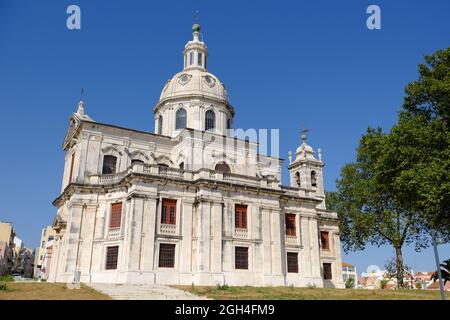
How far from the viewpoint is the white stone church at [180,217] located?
95.0 ft

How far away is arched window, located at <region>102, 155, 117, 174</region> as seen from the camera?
34.8m

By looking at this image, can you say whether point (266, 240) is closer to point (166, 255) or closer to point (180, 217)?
point (180, 217)

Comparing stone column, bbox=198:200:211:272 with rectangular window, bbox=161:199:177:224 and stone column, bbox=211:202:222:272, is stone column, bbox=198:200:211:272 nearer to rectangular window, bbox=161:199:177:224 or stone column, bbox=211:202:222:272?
stone column, bbox=211:202:222:272

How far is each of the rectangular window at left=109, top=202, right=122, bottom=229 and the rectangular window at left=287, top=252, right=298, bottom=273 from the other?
1432 cm

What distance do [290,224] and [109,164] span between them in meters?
16.7

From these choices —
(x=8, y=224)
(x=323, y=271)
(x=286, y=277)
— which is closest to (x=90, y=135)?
(x=286, y=277)

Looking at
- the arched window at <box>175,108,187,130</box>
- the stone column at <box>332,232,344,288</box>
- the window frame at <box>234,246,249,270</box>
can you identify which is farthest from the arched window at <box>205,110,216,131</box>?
the stone column at <box>332,232,344,288</box>

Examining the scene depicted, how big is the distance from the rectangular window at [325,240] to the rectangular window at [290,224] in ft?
18.3

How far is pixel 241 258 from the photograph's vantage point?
102 ft

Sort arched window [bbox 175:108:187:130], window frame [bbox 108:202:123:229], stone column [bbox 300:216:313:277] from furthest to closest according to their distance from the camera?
arched window [bbox 175:108:187:130]
stone column [bbox 300:216:313:277]
window frame [bbox 108:202:123:229]

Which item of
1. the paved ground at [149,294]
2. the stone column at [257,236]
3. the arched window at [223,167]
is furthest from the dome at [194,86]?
the paved ground at [149,294]

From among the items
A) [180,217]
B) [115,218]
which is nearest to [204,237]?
[180,217]
